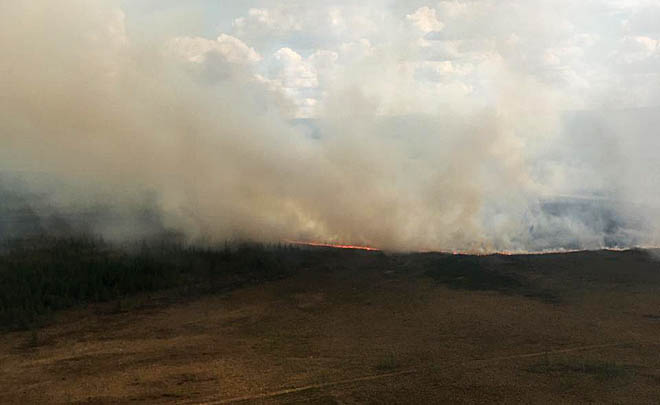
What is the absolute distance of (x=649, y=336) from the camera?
21156 mm

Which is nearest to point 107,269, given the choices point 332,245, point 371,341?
point 332,245

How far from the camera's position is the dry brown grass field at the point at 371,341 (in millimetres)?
16938

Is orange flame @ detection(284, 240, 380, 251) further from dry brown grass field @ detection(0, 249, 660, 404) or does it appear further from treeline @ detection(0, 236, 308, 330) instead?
dry brown grass field @ detection(0, 249, 660, 404)

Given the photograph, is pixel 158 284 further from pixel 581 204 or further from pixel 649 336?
pixel 581 204

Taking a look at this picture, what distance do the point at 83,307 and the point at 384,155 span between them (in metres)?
22.5

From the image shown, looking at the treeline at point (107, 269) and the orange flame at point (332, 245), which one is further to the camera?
the orange flame at point (332, 245)

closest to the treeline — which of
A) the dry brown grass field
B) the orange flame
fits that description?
the dry brown grass field

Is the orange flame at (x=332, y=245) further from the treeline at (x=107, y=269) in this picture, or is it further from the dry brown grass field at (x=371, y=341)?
the dry brown grass field at (x=371, y=341)

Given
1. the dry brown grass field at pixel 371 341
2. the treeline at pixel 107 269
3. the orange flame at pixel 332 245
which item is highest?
the orange flame at pixel 332 245

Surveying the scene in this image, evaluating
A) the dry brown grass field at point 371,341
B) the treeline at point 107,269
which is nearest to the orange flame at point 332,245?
the treeline at point 107,269

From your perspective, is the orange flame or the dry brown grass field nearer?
the dry brown grass field

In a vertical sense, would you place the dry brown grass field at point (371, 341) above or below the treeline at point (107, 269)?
below

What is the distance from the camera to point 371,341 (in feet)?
68.4

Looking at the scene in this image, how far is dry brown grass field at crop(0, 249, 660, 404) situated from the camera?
16938mm
